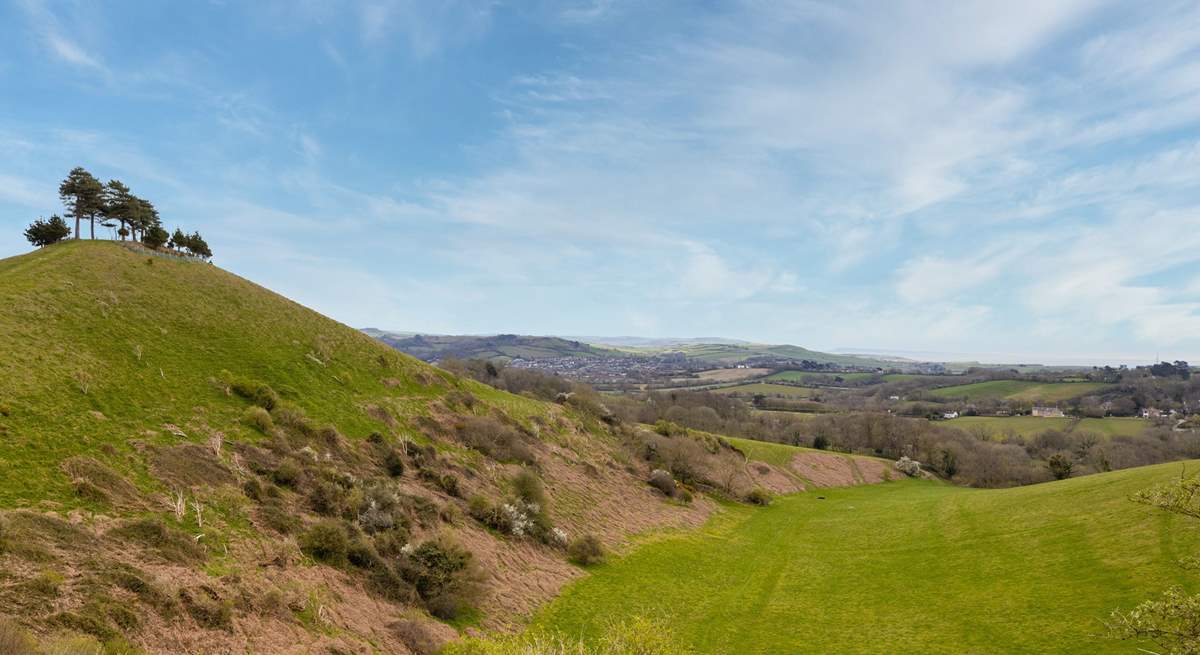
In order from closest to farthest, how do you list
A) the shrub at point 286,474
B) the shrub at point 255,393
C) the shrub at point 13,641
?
1. the shrub at point 13,641
2. the shrub at point 286,474
3. the shrub at point 255,393

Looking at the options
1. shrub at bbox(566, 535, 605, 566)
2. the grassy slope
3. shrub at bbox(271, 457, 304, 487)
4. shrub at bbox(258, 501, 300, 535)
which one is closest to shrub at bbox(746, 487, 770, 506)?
the grassy slope

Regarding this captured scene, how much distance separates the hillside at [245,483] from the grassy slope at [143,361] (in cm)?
13

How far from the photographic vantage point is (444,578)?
21828 mm

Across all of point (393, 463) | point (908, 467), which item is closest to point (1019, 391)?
point (908, 467)

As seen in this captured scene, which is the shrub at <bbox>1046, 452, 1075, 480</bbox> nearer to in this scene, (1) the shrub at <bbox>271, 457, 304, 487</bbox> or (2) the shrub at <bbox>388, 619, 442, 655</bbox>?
(2) the shrub at <bbox>388, 619, 442, 655</bbox>

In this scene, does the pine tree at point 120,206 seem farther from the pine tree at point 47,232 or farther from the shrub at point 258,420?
the shrub at point 258,420

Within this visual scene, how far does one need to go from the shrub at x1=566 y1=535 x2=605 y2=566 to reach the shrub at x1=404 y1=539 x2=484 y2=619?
951 cm

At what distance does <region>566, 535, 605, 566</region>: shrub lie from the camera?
31831mm

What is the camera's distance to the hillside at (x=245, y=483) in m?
14.1

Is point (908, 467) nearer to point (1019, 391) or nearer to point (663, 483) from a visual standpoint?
point (663, 483)

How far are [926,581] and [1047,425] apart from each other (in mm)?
123989

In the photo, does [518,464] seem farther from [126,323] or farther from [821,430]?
[821,430]

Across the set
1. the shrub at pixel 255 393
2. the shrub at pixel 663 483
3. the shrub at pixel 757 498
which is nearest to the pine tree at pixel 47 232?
the shrub at pixel 255 393

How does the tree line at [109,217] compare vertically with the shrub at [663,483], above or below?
above
